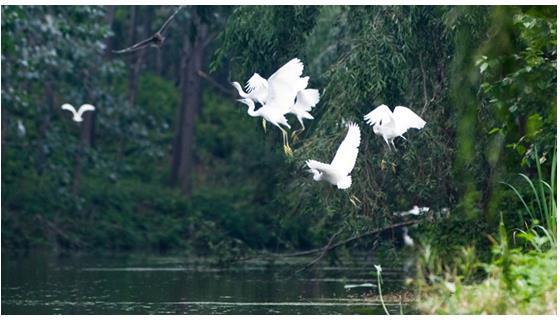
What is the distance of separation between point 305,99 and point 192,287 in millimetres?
3129

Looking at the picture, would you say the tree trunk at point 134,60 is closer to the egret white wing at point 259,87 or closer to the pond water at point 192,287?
the pond water at point 192,287

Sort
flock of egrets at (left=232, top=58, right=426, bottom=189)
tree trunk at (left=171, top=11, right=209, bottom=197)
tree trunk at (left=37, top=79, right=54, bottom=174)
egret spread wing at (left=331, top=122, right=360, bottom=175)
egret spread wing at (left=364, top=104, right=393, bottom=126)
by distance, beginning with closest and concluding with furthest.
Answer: egret spread wing at (left=364, top=104, right=393, bottom=126), flock of egrets at (left=232, top=58, right=426, bottom=189), egret spread wing at (left=331, top=122, right=360, bottom=175), tree trunk at (left=37, top=79, right=54, bottom=174), tree trunk at (left=171, top=11, right=209, bottom=197)

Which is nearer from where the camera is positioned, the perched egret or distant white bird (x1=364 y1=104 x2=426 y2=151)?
distant white bird (x1=364 y1=104 x2=426 y2=151)

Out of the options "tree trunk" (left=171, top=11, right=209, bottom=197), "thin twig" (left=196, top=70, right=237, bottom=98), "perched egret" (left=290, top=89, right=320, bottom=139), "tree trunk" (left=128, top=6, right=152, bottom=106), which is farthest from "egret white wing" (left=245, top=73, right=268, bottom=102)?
"tree trunk" (left=128, top=6, right=152, bottom=106)

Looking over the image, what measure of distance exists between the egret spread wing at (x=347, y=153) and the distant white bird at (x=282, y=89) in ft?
1.87

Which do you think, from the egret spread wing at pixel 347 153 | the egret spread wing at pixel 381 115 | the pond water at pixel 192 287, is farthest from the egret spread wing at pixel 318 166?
the pond water at pixel 192 287

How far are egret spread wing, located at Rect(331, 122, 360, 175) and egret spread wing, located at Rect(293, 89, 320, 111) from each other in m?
0.52

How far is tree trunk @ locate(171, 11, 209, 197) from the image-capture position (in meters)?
28.8

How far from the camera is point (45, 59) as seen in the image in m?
20.7

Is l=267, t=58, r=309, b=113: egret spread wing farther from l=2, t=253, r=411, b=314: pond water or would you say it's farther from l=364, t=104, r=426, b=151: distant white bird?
l=2, t=253, r=411, b=314: pond water

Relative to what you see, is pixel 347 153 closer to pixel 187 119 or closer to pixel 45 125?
pixel 45 125

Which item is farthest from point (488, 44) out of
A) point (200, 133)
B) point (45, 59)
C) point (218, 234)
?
point (200, 133)

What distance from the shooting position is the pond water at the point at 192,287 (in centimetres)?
1262

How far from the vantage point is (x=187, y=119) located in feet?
96.3
